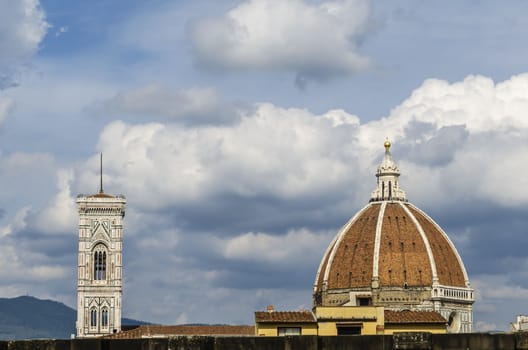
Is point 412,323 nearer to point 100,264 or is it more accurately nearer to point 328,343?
point 328,343

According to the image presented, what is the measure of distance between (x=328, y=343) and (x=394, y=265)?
Answer: 345 feet

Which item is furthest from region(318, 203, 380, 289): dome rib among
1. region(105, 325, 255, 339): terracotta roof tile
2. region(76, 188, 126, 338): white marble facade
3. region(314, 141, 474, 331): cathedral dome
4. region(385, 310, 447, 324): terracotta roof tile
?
region(385, 310, 447, 324): terracotta roof tile

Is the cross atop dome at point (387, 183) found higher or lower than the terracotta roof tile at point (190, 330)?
higher

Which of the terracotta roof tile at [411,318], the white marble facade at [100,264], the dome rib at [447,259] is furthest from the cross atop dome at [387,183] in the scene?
the terracotta roof tile at [411,318]

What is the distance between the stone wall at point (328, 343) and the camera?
3170 cm

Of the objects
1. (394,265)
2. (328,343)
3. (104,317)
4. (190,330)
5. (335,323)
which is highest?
(394,265)

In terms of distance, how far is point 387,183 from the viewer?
147 meters

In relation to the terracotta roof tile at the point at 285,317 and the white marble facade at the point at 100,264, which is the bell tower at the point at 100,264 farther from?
the terracotta roof tile at the point at 285,317

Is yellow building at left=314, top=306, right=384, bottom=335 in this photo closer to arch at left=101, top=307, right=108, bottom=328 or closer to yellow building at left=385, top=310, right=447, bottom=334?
yellow building at left=385, top=310, right=447, bottom=334

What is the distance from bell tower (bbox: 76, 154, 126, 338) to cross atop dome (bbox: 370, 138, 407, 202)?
2814 cm

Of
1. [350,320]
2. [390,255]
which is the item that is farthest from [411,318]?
[390,255]

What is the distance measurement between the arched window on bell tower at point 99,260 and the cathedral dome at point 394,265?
25.6m

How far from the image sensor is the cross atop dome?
145 m

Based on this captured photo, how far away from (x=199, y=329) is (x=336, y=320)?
7264 centimetres
